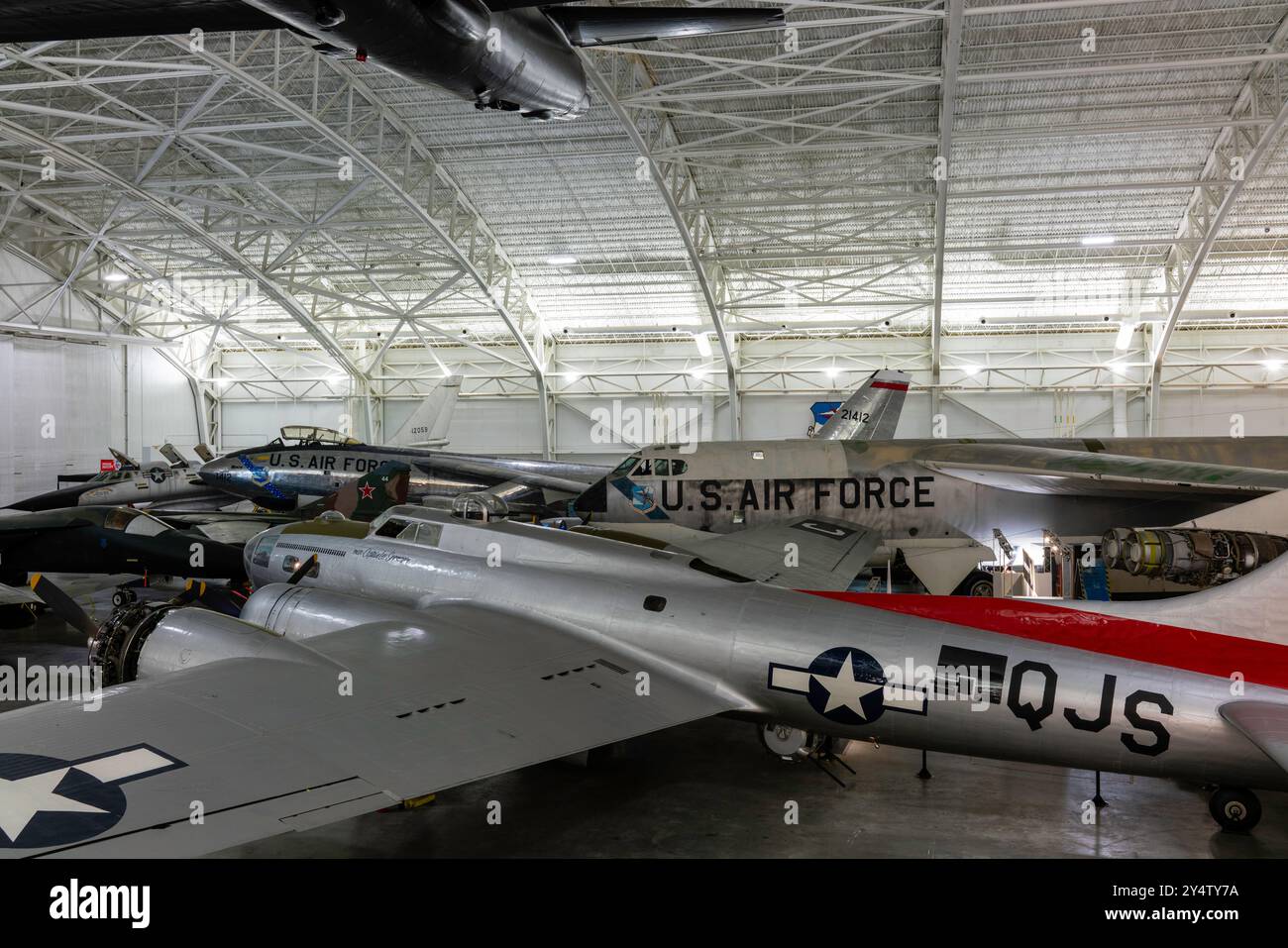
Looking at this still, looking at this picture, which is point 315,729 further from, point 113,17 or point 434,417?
point 434,417

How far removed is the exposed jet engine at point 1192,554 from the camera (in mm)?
11273

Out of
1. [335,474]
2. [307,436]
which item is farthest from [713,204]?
[307,436]

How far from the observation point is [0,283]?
110ft

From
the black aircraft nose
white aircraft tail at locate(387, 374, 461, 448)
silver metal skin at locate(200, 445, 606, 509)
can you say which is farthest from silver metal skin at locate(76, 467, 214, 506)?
the black aircraft nose

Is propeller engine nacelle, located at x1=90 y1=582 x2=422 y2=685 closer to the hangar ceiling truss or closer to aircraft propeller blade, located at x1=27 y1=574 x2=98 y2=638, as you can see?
aircraft propeller blade, located at x1=27 y1=574 x2=98 y2=638

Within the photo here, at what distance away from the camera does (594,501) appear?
58.0 feet

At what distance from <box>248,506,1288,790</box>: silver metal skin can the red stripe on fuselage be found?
8cm

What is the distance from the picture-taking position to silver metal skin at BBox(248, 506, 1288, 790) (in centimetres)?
646

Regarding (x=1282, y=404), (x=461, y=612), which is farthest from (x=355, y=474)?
(x=1282, y=404)

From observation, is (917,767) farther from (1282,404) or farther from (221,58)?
(1282,404)

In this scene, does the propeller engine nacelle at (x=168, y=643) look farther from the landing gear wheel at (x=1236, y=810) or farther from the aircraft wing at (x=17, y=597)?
the landing gear wheel at (x=1236, y=810)

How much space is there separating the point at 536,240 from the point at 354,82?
31.1ft

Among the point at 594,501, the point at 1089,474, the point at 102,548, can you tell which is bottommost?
the point at 102,548

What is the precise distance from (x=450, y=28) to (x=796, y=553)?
8109mm
